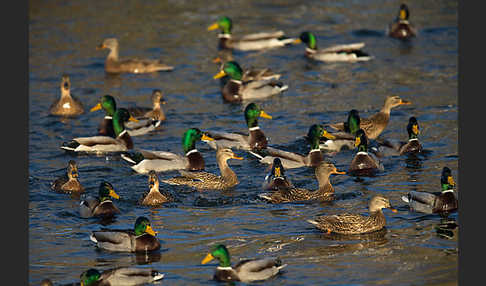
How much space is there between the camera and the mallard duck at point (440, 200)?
12.9 meters

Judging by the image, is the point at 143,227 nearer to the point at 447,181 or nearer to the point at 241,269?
the point at 241,269

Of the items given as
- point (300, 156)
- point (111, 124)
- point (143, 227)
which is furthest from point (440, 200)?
point (111, 124)

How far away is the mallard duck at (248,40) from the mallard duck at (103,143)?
7589 mm

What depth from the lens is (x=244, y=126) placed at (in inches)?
723

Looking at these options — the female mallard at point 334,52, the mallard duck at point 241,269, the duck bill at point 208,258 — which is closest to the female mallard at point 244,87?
the female mallard at point 334,52

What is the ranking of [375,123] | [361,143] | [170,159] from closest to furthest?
1. [361,143]
2. [170,159]
3. [375,123]

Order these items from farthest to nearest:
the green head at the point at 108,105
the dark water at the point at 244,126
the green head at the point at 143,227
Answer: the green head at the point at 108,105, the green head at the point at 143,227, the dark water at the point at 244,126

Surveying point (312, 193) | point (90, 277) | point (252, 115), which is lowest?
point (90, 277)

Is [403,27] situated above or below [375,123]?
above

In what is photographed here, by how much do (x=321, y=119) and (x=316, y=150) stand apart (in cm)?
280

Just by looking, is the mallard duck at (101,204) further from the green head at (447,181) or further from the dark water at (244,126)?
the green head at (447,181)

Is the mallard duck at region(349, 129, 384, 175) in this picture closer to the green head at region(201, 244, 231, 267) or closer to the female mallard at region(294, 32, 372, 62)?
the green head at region(201, 244, 231, 267)

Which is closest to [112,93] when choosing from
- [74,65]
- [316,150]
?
Result: [74,65]

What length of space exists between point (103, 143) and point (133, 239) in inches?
195
